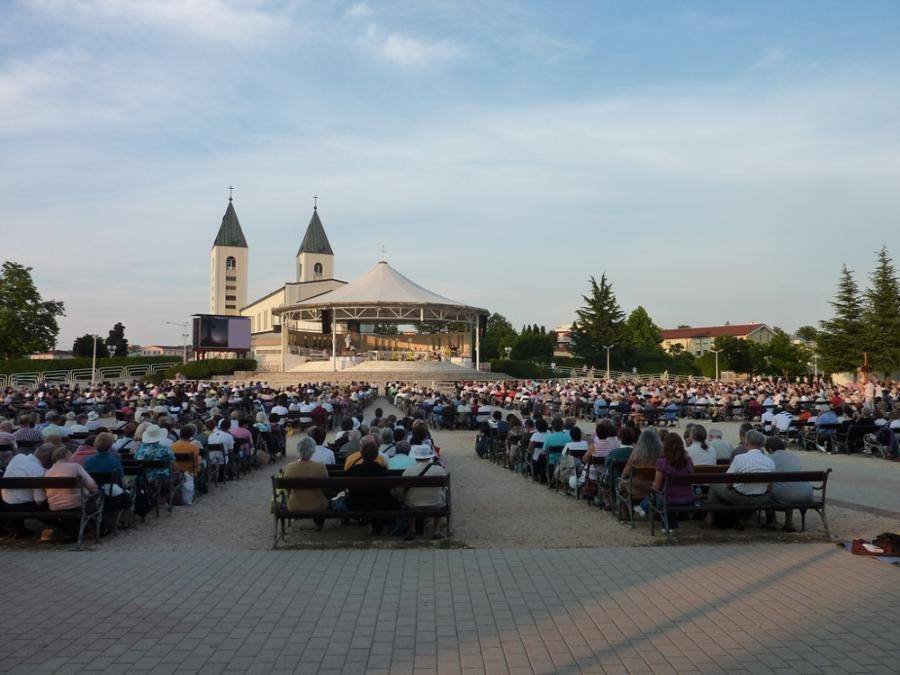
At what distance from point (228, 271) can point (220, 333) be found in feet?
143

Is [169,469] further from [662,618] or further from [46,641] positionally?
[662,618]

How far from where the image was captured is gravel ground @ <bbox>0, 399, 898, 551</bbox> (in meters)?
6.54

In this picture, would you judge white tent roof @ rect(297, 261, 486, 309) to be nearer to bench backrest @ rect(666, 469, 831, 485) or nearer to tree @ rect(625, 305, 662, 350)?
tree @ rect(625, 305, 662, 350)

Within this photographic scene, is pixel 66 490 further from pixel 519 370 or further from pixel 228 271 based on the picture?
pixel 228 271

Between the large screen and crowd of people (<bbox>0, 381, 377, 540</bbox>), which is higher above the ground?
the large screen

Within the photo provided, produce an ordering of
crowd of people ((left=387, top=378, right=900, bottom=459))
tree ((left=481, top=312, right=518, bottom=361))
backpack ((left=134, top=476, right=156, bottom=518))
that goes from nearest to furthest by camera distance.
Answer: backpack ((left=134, top=476, right=156, bottom=518)) → crowd of people ((left=387, top=378, right=900, bottom=459)) → tree ((left=481, top=312, right=518, bottom=361))

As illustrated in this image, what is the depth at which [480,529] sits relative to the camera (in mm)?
7180

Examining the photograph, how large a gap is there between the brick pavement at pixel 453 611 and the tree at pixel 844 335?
42430mm

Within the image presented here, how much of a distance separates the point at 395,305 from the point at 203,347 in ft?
46.6

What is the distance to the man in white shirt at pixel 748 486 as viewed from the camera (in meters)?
6.73

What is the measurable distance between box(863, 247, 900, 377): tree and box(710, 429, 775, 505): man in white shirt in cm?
4068

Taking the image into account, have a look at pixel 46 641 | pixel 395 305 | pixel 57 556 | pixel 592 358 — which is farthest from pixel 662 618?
pixel 592 358

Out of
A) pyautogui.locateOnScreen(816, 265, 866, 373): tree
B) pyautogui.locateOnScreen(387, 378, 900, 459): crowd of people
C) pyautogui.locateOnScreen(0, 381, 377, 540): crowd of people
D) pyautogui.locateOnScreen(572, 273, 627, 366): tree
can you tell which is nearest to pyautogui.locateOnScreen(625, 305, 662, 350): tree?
pyautogui.locateOnScreen(572, 273, 627, 366): tree

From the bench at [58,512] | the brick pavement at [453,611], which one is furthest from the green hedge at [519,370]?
the brick pavement at [453,611]
